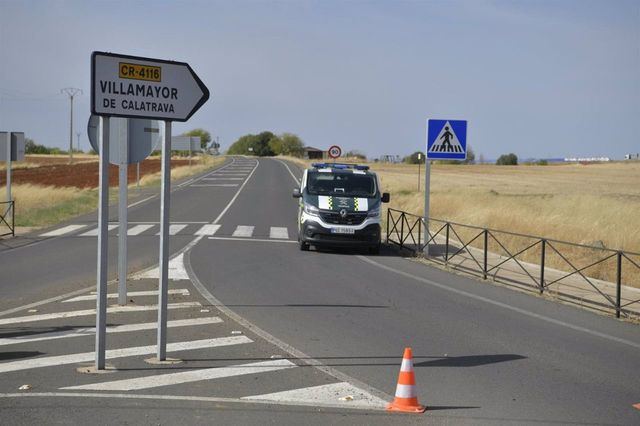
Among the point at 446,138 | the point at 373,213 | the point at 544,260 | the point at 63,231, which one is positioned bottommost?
the point at 63,231

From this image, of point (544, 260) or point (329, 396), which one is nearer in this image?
Result: point (329, 396)

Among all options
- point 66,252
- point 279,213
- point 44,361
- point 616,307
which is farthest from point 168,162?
point 279,213

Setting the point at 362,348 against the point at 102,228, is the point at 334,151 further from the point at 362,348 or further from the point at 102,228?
the point at 102,228

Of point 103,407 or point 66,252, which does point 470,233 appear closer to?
point 66,252

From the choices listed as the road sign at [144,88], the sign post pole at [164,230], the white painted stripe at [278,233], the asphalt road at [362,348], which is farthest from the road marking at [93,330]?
the white painted stripe at [278,233]

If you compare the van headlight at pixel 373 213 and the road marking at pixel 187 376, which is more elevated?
the van headlight at pixel 373 213

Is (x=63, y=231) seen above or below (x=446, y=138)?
below

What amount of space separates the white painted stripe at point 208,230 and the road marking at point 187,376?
16961mm

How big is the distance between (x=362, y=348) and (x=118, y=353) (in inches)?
104

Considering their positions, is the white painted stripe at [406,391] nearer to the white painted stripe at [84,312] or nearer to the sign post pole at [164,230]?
the sign post pole at [164,230]

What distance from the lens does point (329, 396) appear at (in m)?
6.75

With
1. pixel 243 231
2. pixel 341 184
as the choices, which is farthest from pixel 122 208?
pixel 243 231

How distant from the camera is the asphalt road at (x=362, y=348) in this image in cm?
629

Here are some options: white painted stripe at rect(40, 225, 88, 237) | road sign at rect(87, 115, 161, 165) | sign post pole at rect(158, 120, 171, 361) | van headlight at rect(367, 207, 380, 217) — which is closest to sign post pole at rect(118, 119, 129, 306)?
road sign at rect(87, 115, 161, 165)
